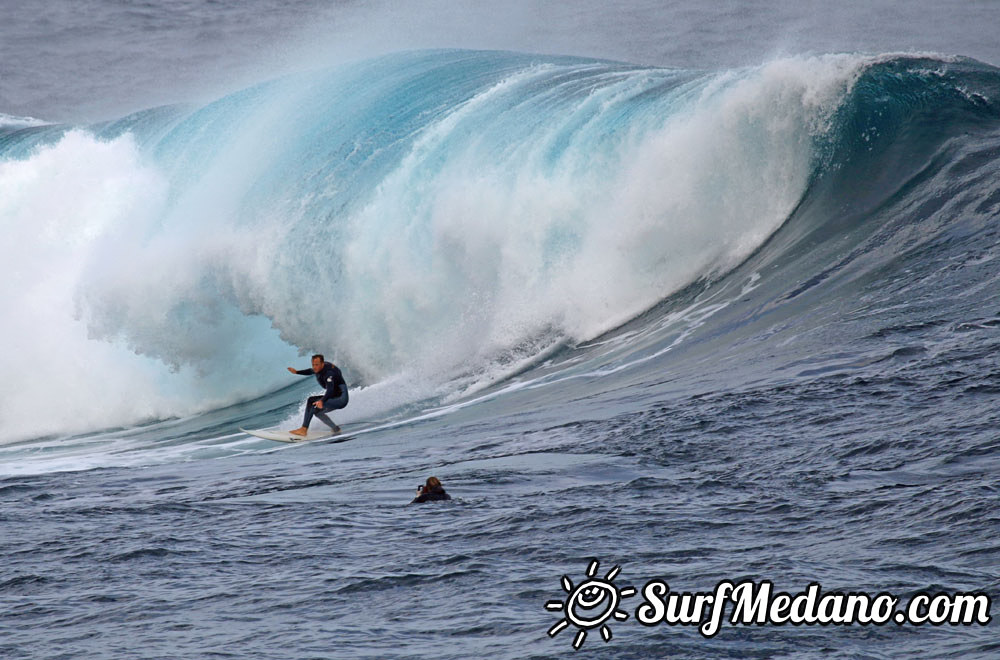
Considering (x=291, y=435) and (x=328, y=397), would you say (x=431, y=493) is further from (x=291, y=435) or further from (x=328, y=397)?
(x=291, y=435)

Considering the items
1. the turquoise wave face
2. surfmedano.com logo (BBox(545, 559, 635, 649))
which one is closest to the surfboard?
the turquoise wave face

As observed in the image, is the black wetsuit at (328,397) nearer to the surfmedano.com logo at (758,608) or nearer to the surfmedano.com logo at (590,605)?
Answer: the surfmedano.com logo at (590,605)

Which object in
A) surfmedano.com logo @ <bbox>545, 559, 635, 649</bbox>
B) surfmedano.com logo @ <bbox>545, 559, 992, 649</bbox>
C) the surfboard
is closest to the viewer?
surfmedano.com logo @ <bbox>545, 559, 992, 649</bbox>

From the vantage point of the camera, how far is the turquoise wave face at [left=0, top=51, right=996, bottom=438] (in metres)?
14.5

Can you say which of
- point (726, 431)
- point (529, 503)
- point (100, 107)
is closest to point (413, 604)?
point (529, 503)

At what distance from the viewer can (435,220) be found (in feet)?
51.9

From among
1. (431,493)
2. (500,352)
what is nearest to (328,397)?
(500,352)

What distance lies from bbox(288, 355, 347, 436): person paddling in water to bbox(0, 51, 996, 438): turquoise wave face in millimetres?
1032

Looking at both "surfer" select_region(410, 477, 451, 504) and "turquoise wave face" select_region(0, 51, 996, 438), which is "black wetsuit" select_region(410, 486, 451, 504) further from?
"turquoise wave face" select_region(0, 51, 996, 438)

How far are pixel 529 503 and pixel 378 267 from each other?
859 centimetres

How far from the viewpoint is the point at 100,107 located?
115 feet

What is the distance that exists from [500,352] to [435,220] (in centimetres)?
262

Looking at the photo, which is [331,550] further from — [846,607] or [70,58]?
[70,58]

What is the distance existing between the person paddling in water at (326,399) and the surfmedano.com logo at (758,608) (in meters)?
6.56
